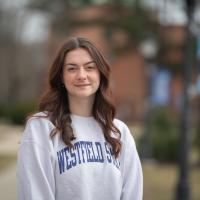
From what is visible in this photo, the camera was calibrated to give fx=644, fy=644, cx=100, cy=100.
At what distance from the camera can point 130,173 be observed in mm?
3117

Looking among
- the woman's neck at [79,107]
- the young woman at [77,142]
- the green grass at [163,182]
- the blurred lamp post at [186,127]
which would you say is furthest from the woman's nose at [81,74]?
the green grass at [163,182]

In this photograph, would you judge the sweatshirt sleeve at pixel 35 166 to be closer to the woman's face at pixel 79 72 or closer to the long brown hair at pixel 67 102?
the long brown hair at pixel 67 102

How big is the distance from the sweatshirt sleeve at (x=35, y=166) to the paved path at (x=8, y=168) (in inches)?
37.5

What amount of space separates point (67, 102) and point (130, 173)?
46 cm

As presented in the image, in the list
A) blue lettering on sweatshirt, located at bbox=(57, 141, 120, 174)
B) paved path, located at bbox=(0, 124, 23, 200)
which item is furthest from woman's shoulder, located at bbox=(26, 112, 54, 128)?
paved path, located at bbox=(0, 124, 23, 200)

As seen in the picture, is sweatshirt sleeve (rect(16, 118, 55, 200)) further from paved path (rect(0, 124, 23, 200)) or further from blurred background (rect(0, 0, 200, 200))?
paved path (rect(0, 124, 23, 200))

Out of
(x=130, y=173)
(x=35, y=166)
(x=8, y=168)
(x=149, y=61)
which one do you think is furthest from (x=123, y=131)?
(x=149, y=61)

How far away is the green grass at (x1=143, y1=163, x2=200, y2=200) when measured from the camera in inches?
486

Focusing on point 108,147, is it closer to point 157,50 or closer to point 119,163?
point 119,163

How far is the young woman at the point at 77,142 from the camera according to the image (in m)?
2.92

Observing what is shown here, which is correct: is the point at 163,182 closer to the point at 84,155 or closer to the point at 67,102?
the point at 67,102

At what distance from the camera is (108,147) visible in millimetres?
3053

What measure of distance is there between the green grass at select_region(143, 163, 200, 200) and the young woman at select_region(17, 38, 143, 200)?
872 cm

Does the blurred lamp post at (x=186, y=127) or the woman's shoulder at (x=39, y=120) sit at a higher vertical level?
the woman's shoulder at (x=39, y=120)
